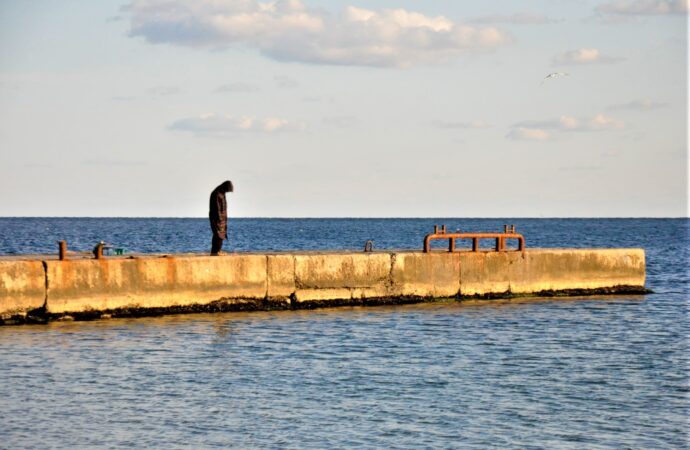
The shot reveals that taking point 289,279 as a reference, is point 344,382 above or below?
below

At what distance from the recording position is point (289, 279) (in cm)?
2344

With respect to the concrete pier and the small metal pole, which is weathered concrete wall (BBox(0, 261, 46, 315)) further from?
the small metal pole

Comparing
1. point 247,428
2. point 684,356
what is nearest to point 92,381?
point 247,428

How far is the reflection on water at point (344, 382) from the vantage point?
13.1 meters

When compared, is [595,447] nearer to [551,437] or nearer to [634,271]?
[551,437]

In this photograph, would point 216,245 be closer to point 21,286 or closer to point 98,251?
point 98,251

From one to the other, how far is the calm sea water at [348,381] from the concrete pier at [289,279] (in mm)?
371

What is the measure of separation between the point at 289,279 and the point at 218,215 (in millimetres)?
1979

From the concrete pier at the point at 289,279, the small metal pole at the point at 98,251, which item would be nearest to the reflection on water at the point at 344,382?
the concrete pier at the point at 289,279

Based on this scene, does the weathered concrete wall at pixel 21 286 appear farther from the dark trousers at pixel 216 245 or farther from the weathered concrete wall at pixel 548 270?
the weathered concrete wall at pixel 548 270

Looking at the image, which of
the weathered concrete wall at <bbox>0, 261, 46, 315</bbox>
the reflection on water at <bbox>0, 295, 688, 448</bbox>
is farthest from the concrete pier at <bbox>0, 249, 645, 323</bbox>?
the reflection on water at <bbox>0, 295, 688, 448</bbox>

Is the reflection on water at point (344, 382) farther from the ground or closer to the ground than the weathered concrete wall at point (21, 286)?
closer to the ground

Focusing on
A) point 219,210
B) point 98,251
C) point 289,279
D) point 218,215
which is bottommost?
point 289,279

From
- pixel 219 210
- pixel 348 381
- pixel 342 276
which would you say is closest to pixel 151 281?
pixel 219 210
